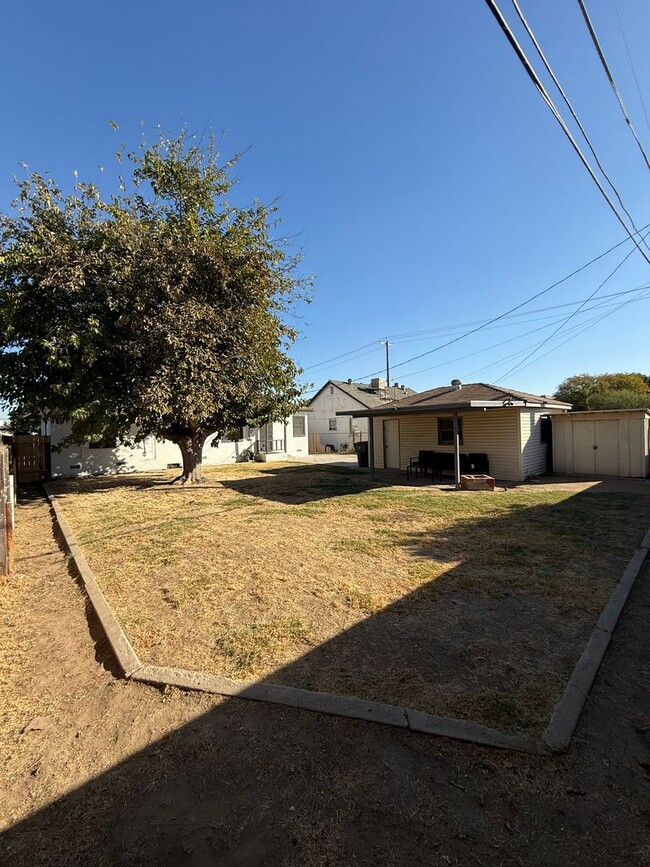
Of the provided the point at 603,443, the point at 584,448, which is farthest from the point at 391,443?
the point at 603,443

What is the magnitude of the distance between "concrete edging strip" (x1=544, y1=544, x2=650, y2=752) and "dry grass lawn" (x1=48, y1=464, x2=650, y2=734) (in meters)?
0.07

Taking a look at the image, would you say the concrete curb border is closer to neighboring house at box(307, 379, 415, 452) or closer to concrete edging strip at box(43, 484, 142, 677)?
concrete edging strip at box(43, 484, 142, 677)

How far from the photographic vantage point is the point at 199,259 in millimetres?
11250

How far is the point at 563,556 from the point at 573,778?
4.11 metres

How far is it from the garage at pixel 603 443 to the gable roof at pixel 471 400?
1126 mm

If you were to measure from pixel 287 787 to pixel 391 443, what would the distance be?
625 inches

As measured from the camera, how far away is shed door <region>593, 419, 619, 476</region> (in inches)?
542

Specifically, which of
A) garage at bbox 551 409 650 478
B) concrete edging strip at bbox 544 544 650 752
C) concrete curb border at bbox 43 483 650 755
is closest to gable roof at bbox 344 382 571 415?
garage at bbox 551 409 650 478

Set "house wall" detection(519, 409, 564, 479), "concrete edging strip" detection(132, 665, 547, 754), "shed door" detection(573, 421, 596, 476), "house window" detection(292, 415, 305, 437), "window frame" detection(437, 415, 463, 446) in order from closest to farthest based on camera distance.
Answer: "concrete edging strip" detection(132, 665, 547, 754) < "house wall" detection(519, 409, 564, 479) < "shed door" detection(573, 421, 596, 476) < "window frame" detection(437, 415, 463, 446) < "house window" detection(292, 415, 305, 437)

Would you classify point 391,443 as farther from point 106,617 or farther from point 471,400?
point 106,617

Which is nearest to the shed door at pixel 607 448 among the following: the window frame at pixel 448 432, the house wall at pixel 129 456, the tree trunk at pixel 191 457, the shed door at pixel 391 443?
the window frame at pixel 448 432

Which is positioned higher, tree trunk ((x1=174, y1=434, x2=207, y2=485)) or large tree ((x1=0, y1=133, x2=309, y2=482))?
large tree ((x1=0, y1=133, x2=309, y2=482))

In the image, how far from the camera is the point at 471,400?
1340cm

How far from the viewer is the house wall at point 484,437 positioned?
1359 centimetres
